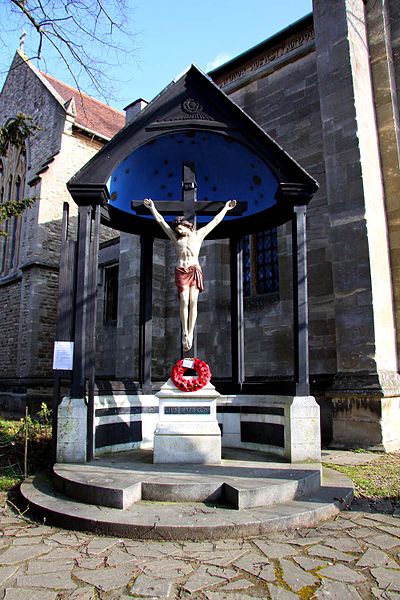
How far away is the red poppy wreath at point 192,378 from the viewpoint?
5.87 meters

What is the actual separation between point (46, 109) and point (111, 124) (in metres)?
3.92

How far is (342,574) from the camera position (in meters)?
2.95

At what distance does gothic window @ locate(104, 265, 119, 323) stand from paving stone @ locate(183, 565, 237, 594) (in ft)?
46.3

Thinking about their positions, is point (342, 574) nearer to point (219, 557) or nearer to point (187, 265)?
point (219, 557)

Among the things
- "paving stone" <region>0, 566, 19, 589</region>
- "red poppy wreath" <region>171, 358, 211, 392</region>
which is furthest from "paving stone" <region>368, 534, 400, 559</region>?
"red poppy wreath" <region>171, 358, 211, 392</region>

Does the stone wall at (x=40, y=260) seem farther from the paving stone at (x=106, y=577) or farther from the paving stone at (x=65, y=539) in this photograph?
the paving stone at (x=106, y=577)

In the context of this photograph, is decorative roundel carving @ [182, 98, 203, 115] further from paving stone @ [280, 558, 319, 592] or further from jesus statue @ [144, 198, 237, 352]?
paving stone @ [280, 558, 319, 592]

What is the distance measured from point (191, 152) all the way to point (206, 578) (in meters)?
6.38

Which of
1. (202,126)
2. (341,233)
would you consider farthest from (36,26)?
(341,233)

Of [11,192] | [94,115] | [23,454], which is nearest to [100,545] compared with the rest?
[23,454]

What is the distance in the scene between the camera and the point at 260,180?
7438 millimetres

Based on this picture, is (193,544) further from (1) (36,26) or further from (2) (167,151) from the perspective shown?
(1) (36,26)

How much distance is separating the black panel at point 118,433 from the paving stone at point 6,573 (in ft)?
10.2

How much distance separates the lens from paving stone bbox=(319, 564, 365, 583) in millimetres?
2883
